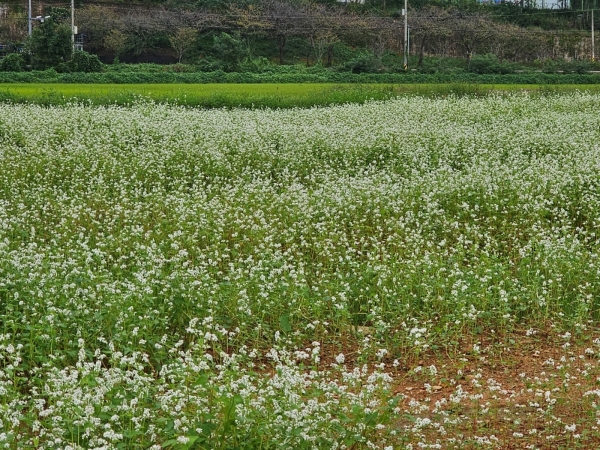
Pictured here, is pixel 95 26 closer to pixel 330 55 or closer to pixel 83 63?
pixel 330 55

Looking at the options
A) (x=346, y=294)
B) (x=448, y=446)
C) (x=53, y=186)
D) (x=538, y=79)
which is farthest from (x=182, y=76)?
(x=448, y=446)

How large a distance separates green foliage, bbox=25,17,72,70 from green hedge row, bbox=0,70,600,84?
217 inches

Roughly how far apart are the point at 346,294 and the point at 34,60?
40.7 metres

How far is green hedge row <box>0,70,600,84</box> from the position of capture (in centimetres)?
3734

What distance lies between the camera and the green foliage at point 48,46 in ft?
144

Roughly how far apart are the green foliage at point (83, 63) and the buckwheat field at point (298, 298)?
2771 centimetres

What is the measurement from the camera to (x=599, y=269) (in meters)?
7.49

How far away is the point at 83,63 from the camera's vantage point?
136ft

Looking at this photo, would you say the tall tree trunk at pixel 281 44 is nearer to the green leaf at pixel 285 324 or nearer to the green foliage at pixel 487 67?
the green foliage at pixel 487 67

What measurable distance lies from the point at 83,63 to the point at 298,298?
123 ft

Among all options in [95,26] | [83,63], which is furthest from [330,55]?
[83,63]

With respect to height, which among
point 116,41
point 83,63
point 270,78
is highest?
point 116,41

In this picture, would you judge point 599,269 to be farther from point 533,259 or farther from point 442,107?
point 442,107

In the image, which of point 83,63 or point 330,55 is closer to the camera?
point 83,63
